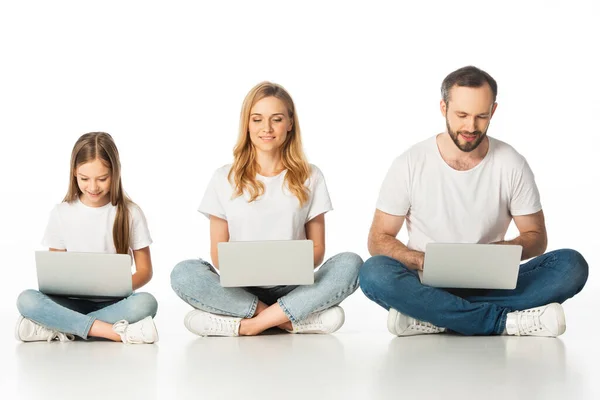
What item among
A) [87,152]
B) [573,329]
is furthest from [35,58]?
[573,329]

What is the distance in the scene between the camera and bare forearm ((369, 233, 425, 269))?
3920 millimetres

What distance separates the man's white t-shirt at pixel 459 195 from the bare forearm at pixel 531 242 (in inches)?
3.9

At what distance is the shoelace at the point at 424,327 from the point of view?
389 cm

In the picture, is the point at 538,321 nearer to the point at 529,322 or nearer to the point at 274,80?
the point at 529,322

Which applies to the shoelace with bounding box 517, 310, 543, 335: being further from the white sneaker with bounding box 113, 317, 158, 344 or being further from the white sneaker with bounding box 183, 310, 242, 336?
the white sneaker with bounding box 113, 317, 158, 344

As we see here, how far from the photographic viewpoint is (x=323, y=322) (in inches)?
157

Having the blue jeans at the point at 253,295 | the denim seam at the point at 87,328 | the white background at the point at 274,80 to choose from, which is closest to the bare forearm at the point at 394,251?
the blue jeans at the point at 253,295

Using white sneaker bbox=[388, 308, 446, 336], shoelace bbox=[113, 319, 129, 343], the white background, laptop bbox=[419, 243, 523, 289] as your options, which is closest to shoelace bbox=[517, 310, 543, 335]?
laptop bbox=[419, 243, 523, 289]

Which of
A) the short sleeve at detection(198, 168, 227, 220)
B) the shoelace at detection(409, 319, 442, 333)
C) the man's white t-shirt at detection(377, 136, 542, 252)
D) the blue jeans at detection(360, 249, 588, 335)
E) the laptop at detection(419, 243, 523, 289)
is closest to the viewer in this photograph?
the laptop at detection(419, 243, 523, 289)

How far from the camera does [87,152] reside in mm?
4066

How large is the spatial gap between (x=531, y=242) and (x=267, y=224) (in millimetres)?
1097

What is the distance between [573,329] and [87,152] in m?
2.18

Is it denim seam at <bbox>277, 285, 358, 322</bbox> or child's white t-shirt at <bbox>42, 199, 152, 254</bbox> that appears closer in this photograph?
denim seam at <bbox>277, 285, 358, 322</bbox>

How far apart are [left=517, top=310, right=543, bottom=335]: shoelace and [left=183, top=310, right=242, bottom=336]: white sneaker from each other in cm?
113
